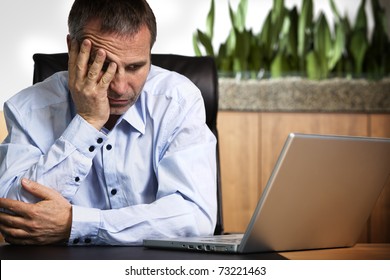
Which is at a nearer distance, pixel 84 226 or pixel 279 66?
pixel 84 226

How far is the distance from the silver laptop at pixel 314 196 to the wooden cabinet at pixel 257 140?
1559 mm

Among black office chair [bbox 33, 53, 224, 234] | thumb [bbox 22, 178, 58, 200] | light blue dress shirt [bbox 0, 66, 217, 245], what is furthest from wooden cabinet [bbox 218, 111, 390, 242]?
thumb [bbox 22, 178, 58, 200]

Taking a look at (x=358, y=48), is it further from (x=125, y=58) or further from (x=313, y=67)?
(x=125, y=58)

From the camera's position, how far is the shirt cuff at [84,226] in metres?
1.22

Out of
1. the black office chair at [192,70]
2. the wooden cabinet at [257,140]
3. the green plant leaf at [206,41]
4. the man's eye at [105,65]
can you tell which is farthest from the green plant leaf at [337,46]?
the man's eye at [105,65]

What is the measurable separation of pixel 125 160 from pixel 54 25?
0.98 meters

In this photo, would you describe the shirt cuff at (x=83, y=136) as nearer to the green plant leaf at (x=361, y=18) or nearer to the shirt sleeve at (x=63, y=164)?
the shirt sleeve at (x=63, y=164)

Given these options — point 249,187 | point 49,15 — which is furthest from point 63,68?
point 249,187

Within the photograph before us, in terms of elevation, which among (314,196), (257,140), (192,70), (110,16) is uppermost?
(110,16)

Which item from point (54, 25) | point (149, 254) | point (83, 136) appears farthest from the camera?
point (54, 25)

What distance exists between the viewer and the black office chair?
1.69 metres

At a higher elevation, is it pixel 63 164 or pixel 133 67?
pixel 133 67

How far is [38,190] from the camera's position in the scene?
4.15ft

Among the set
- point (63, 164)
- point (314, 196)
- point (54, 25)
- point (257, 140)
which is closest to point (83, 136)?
point (63, 164)
